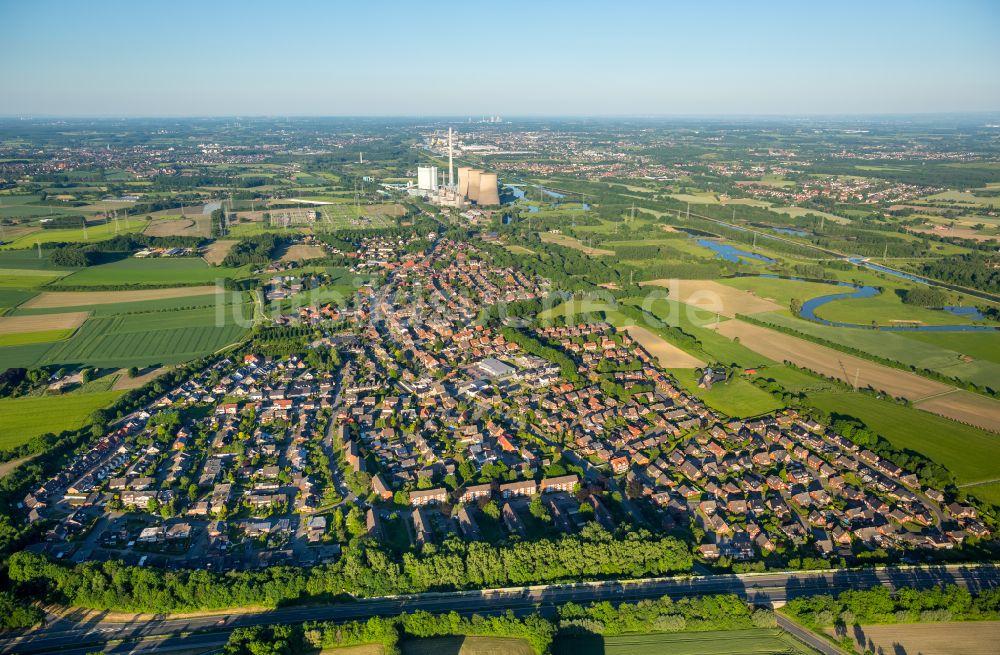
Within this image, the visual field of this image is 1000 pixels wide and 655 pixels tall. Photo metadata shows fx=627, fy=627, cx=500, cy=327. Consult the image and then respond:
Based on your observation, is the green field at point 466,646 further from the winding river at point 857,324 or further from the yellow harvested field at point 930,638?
the winding river at point 857,324

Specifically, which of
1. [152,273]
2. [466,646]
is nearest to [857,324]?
[466,646]

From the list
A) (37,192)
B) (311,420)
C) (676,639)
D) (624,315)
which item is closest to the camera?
(676,639)

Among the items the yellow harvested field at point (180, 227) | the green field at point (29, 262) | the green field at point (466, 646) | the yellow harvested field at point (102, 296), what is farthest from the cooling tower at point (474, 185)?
the green field at point (466, 646)

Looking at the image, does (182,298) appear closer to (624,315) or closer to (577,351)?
(577,351)

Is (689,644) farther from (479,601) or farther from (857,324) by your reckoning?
(857,324)

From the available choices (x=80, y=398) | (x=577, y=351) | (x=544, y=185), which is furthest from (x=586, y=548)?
(x=544, y=185)

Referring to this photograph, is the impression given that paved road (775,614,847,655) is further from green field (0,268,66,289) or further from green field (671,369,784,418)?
green field (0,268,66,289)
